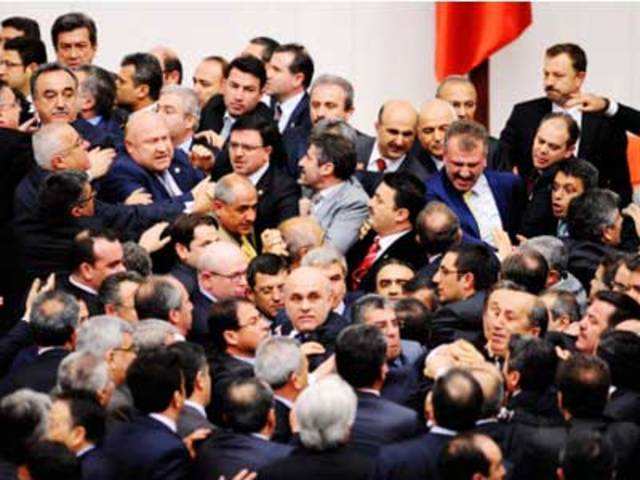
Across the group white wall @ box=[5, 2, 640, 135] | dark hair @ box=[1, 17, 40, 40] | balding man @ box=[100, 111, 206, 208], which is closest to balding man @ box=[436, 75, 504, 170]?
balding man @ box=[100, 111, 206, 208]

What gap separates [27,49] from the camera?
15156 millimetres

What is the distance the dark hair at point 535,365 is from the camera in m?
11.0

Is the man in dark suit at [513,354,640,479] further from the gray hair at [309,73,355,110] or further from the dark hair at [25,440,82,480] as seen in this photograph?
the gray hair at [309,73,355,110]

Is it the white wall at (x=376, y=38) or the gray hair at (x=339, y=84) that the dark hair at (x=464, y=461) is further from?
the white wall at (x=376, y=38)

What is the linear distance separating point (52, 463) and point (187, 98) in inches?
197

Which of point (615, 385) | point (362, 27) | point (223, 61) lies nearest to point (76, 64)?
point (223, 61)

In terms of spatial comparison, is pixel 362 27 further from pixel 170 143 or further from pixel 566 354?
pixel 566 354

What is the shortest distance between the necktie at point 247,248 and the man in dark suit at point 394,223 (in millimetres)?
554

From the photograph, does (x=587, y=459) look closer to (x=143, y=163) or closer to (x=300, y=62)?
(x=143, y=163)

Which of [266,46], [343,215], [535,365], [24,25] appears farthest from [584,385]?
[24,25]

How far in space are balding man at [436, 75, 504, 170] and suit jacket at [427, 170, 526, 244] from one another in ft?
1.66

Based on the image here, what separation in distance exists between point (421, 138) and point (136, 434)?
4.16 meters

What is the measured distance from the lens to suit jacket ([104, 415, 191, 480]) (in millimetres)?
10359

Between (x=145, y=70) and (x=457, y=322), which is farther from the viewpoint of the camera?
(x=145, y=70)
